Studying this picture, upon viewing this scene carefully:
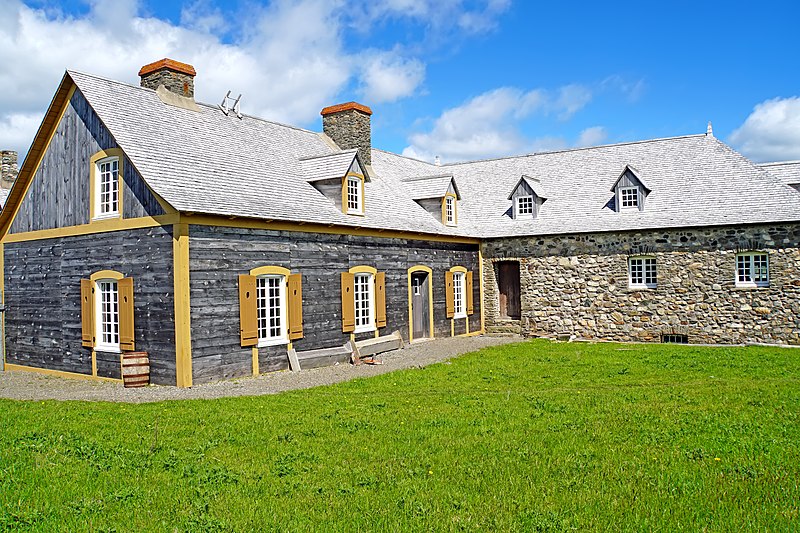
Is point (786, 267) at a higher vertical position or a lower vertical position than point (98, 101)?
lower

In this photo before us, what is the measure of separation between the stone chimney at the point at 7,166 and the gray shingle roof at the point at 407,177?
11.0 m

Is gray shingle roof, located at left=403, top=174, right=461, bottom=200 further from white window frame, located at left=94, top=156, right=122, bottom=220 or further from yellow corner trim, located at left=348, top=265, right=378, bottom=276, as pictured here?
white window frame, located at left=94, top=156, right=122, bottom=220

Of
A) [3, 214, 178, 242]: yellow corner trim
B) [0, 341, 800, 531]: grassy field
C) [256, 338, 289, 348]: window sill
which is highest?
[3, 214, 178, 242]: yellow corner trim

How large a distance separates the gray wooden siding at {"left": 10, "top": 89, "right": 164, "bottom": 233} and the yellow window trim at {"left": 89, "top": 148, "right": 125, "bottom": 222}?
109mm

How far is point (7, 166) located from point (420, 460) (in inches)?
976

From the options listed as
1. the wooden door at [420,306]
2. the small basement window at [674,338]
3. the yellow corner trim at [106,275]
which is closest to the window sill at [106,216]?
the yellow corner trim at [106,275]

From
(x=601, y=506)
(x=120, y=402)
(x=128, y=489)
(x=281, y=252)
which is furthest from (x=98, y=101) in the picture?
(x=601, y=506)

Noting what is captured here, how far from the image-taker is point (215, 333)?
1470 cm

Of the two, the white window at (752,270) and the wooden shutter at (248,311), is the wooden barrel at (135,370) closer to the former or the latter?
the wooden shutter at (248,311)

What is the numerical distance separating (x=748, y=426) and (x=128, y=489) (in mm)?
7624

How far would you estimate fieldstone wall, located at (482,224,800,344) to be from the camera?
19.8 meters

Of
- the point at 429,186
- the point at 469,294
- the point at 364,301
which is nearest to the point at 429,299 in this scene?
the point at 469,294

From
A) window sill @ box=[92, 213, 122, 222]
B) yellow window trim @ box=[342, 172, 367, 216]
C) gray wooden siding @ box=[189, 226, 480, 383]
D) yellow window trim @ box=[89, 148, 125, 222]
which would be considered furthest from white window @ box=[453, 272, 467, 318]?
yellow window trim @ box=[89, 148, 125, 222]

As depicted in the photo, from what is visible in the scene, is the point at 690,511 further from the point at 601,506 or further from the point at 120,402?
the point at 120,402
